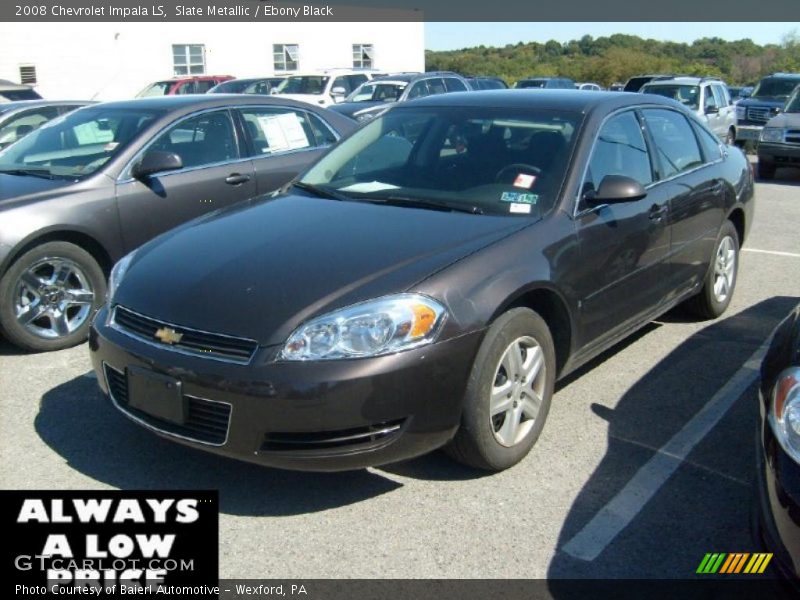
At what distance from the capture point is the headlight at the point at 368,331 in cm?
334

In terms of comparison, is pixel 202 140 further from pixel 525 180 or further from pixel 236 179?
pixel 525 180

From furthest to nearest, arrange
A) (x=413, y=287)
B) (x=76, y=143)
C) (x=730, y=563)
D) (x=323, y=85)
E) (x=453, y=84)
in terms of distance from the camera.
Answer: (x=323, y=85) < (x=453, y=84) < (x=76, y=143) < (x=413, y=287) < (x=730, y=563)

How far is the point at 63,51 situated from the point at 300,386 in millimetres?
29953

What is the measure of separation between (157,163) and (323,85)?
15026 mm

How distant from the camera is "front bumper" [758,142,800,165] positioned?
1413 cm

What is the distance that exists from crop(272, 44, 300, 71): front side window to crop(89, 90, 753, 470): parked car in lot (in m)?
32.8

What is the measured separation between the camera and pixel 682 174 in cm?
539

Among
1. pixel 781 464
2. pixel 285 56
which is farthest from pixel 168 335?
pixel 285 56

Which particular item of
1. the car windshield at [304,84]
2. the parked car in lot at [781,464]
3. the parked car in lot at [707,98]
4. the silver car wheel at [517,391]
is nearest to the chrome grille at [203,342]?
the silver car wheel at [517,391]

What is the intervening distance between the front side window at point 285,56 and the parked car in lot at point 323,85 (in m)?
16.4

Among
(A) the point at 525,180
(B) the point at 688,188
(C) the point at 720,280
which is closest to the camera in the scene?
(A) the point at 525,180

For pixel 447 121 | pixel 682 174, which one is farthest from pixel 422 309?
pixel 682 174

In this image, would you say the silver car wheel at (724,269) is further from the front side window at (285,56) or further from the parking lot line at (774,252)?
the front side window at (285,56)

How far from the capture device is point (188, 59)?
33125 millimetres
